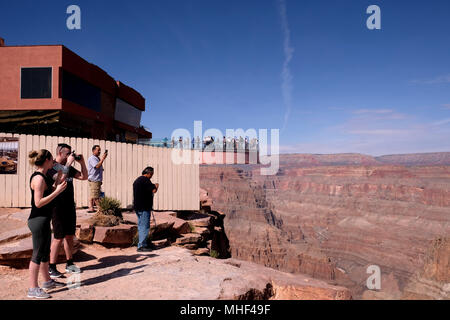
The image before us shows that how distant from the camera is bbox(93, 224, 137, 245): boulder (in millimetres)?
6230

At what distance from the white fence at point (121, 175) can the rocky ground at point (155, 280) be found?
12.5 feet

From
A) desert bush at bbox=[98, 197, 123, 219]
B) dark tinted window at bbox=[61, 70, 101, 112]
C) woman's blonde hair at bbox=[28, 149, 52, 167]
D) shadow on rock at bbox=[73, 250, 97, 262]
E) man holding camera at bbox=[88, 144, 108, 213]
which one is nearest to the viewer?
woman's blonde hair at bbox=[28, 149, 52, 167]

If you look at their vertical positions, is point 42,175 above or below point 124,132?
below

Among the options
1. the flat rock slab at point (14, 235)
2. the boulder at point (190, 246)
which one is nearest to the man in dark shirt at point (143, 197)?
the flat rock slab at point (14, 235)

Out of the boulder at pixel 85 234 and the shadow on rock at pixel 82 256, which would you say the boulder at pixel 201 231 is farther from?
the shadow on rock at pixel 82 256

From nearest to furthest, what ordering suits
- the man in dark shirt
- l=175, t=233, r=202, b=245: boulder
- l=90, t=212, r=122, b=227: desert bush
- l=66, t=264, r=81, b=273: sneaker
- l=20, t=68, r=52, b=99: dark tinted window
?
1. l=66, t=264, r=81, b=273: sneaker
2. the man in dark shirt
3. l=90, t=212, r=122, b=227: desert bush
4. l=175, t=233, r=202, b=245: boulder
5. l=20, t=68, r=52, b=99: dark tinted window

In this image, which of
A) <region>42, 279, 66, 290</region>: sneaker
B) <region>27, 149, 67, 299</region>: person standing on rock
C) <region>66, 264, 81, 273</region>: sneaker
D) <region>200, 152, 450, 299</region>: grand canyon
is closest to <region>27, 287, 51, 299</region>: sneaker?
<region>27, 149, 67, 299</region>: person standing on rock

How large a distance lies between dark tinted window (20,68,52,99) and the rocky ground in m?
10.4

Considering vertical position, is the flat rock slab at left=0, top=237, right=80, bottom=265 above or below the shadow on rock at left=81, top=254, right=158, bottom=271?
above

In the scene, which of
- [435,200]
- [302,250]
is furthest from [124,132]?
[435,200]

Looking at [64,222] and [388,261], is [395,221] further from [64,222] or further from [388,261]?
[64,222]

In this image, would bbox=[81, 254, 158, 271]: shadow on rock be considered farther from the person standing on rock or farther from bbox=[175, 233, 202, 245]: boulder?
bbox=[175, 233, 202, 245]: boulder

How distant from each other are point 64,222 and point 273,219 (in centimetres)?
10908
